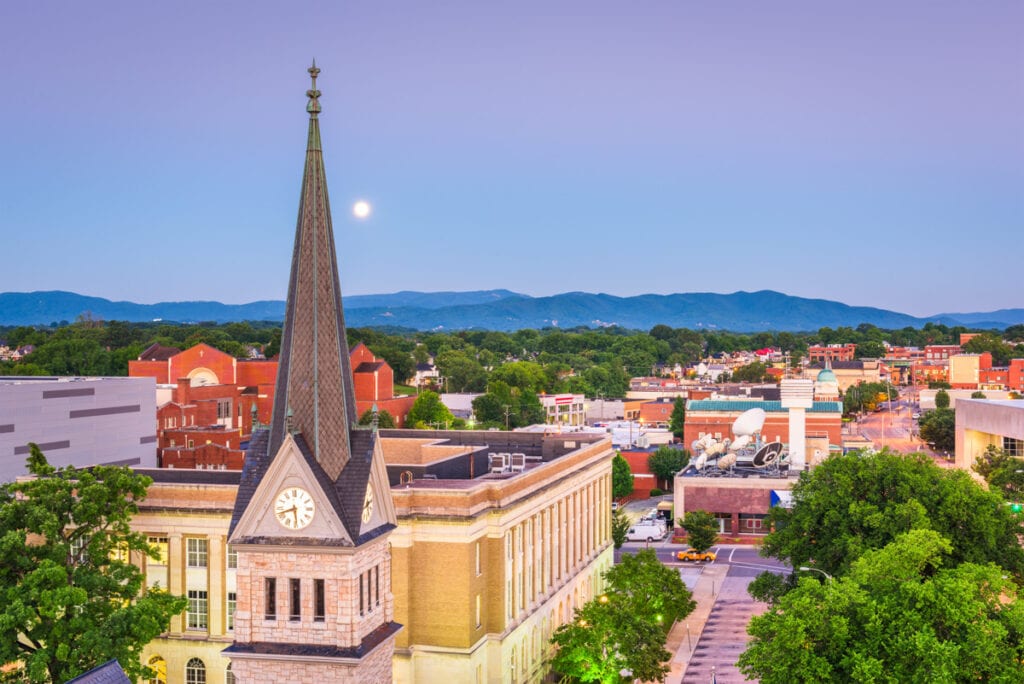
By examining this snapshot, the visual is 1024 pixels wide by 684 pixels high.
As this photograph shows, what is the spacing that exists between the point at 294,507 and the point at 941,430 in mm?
157921

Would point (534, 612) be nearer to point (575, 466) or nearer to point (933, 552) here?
point (575, 466)

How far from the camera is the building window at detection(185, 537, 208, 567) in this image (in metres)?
61.9

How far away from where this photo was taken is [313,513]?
39.3m

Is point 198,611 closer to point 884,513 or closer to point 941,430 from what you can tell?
point 884,513

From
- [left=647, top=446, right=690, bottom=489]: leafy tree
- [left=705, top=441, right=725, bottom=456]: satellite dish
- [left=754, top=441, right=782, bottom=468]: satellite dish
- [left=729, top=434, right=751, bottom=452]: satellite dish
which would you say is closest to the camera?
[left=754, top=441, right=782, bottom=468]: satellite dish

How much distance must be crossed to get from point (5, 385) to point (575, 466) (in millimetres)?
59327

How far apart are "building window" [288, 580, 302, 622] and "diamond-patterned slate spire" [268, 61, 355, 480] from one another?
12.2 feet

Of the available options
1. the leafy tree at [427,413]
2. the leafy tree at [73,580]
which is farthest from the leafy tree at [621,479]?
the leafy tree at [73,580]

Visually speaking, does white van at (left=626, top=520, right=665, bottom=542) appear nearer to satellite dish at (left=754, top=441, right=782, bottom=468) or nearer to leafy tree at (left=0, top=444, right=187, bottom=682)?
satellite dish at (left=754, top=441, right=782, bottom=468)

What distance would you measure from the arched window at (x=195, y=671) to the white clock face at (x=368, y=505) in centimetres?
2642

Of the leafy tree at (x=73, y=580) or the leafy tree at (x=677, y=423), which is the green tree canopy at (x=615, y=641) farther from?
the leafy tree at (x=677, y=423)

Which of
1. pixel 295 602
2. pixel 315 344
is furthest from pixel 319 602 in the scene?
pixel 315 344

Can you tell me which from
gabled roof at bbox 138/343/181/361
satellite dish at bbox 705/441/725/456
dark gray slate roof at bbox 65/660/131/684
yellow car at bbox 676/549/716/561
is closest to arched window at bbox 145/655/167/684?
dark gray slate roof at bbox 65/660/131/684

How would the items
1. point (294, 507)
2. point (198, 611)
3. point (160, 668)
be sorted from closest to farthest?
point (294, 507) < point (198, 611) < point (160, 668)
